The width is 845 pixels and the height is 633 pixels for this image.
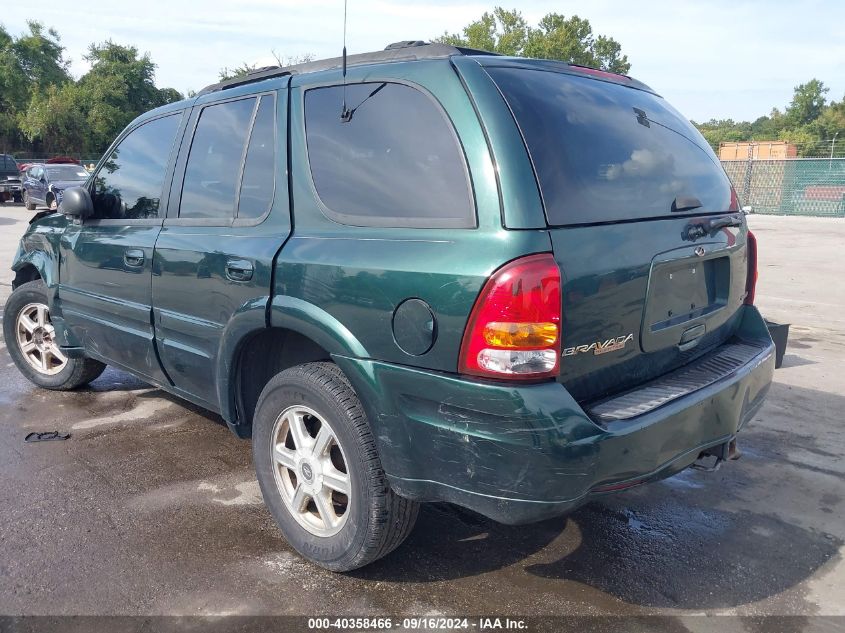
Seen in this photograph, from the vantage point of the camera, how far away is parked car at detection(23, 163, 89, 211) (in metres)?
21.8

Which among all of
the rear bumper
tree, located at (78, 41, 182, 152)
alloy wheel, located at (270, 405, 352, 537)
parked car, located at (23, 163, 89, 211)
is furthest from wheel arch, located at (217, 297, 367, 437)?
tree, located at (78, 41, 182, 152)

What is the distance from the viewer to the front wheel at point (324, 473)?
8.42ft

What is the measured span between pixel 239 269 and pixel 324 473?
95 cm

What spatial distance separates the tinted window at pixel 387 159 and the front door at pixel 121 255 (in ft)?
4.15

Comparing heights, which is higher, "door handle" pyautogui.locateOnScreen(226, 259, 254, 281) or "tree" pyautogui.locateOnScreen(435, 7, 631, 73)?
"tree" pyautogui.locateOnScreen(435, 7, 631, 73)

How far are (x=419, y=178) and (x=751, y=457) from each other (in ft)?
9.11

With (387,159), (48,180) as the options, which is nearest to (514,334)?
(387,159)

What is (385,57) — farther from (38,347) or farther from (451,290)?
(38,347)

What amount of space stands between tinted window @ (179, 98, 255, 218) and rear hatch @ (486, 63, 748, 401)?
137 centimetres

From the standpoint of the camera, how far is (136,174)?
4008 mm

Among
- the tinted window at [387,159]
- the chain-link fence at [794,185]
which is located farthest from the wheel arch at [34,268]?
the chain-link fence at [794,185]

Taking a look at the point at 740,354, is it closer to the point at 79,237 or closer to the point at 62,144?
the point at 79,237

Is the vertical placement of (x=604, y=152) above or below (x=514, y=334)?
above

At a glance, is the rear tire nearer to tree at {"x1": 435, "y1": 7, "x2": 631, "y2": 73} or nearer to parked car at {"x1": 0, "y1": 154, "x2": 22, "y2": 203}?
parked car at {"x1": 0, "y1": 154, "x2": 22, "y2": 203}
